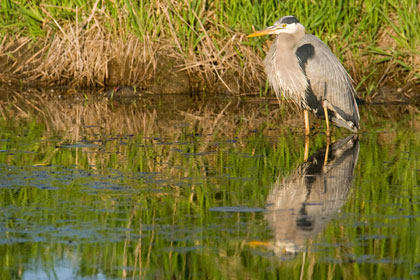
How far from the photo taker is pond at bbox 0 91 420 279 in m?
4.43

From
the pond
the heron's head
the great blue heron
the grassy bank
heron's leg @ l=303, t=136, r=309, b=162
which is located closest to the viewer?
the pond

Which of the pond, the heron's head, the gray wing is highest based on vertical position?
the heron's head

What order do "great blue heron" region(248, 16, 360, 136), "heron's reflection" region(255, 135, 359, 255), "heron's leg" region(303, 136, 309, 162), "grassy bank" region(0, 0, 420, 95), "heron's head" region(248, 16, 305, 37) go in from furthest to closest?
1. "grassy bank" region(0, 0, 420, 95)
2. "heron's head" region(248, 16, 305, 37)
3. "great blue heron" region(248, 16, 360, 136)
4. "heron's leg" region(303, 136, 309, 162)
5. "heron's reflection" region(255, 135, 359, 255)

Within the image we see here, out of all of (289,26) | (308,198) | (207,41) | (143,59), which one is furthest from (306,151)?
(143,59)

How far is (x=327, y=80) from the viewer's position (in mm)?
9195

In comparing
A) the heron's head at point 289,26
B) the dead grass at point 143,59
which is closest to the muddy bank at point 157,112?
the dead grass at point 143,59

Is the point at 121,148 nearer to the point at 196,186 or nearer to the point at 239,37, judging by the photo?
the point at 196,186

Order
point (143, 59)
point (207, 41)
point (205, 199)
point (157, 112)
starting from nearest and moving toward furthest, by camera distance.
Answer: point (205, 199) → point (157, 112) → point (207, 41) → point (143, 59)

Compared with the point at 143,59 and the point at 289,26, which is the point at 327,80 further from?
the point at 143,59

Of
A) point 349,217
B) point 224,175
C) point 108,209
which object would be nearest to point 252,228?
point 349,217

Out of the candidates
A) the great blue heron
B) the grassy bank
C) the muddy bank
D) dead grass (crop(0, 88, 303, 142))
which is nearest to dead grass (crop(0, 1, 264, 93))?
the grassy bank

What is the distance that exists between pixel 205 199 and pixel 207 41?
20.3 feet

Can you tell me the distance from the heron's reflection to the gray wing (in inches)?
56.1

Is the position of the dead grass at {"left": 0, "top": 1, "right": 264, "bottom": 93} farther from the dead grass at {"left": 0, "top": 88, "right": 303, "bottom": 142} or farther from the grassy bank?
the dead grass at {"left": 0, "top": 88, "right": 303, "bottom": 142}
